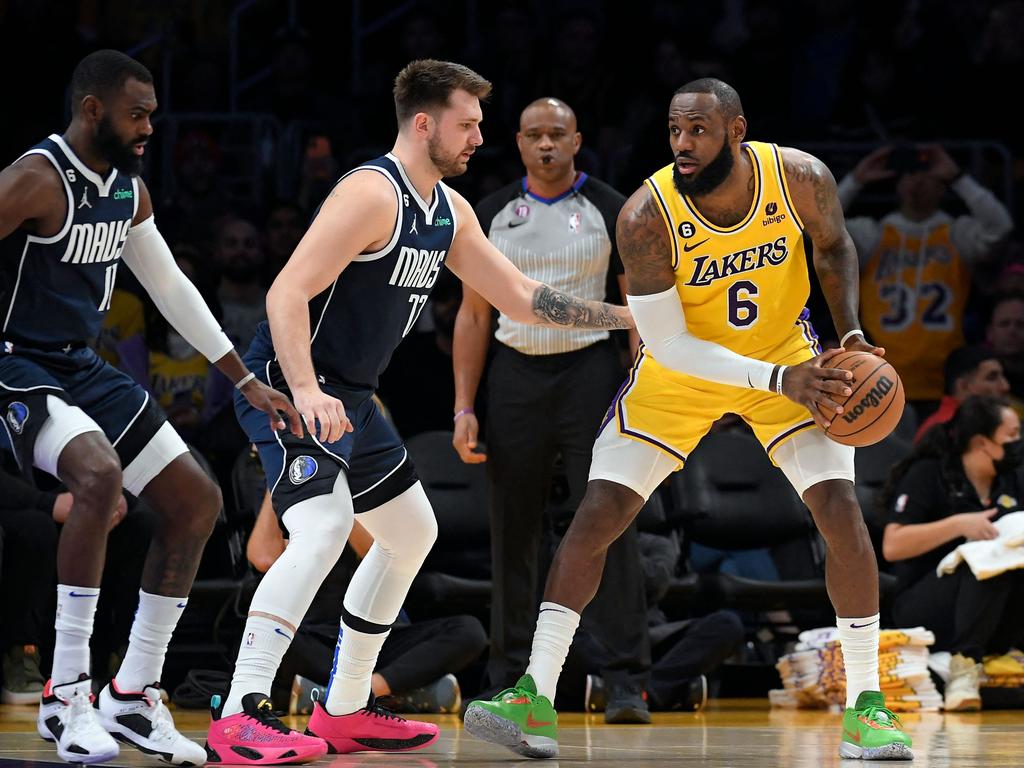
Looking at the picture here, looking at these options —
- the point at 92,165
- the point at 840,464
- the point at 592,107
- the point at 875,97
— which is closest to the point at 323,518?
the point at 92,165

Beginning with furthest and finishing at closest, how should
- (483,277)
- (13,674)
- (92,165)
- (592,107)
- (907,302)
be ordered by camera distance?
(592,107)
(907,302)
(13,674)
(483,277)
(92,165)

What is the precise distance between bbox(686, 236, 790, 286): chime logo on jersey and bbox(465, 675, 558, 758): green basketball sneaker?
1405 millimetres

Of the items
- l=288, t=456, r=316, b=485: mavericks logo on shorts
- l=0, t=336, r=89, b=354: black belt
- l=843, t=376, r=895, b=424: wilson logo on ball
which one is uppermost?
l=0, t=336, r=89, b=354: black belt

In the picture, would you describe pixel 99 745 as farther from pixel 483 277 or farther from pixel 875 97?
pixel 875 97

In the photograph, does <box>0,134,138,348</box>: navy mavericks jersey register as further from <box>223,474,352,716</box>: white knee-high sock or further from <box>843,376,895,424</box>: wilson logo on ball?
<box>843,376,895,424</box>: wilson logo on ball

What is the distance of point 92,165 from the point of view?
4.80 meters

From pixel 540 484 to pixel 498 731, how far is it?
195 cm

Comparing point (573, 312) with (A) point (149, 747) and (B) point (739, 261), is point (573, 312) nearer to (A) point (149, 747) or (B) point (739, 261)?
(B) point (739, 261)

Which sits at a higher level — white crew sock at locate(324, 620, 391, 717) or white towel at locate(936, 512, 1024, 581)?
white towel at locate(936, 512, 1024, 581)

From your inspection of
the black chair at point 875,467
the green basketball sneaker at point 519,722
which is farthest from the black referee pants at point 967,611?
the green basketball sneaker at point 519,722

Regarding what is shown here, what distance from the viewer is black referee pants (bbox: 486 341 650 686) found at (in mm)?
6543

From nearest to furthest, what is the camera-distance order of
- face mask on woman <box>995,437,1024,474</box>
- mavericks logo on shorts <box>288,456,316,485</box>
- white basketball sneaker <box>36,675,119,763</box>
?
white basketball sneaker <box>36,675,119,763</box>, mavericks logo on shorts <box>288,456,316,485</box>, face mask on woman <box>995,437,1024,474</box>

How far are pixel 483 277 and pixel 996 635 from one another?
136 inches

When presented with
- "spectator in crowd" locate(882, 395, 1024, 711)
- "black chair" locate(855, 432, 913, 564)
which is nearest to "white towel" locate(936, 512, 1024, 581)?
"spectator in crowd" locate(882, 395, 1024, 711)
